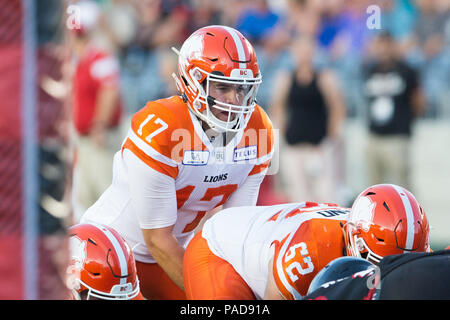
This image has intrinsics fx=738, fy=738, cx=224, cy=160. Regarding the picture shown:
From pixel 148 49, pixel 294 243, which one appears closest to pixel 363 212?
pixel 294 243

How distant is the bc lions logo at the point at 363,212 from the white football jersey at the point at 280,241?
0.07m

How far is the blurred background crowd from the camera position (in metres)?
7.31

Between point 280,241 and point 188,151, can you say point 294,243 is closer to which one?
point 280,241

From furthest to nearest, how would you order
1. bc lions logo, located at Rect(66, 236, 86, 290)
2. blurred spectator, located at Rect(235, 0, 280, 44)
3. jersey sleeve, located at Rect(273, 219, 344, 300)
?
blurred spectator, located at Rect(235, 0, 280, 44)
bc lions logo, located at Rect(66, 236, 86, 290)
jersey sleeve, located at Rect(273, 219, 344, 300)

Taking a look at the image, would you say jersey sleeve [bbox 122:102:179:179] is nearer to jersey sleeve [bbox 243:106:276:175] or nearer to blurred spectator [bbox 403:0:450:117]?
jersey sleeve [bbox 243:106:276:175]

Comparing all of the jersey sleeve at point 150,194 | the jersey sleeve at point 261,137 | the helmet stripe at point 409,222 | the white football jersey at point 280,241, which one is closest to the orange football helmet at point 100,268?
the jersey sleeve at point 150,194

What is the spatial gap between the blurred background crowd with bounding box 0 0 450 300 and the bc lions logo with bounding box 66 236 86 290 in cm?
371

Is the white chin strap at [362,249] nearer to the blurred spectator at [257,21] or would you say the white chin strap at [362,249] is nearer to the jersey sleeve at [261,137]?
the jersey sleeve at [261,137]

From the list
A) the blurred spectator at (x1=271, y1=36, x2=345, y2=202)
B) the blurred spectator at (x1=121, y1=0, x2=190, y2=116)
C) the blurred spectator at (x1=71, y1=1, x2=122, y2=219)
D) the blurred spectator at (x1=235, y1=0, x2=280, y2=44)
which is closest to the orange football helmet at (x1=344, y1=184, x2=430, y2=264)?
the blurred spectator at (x1=271, y1=36, x2=345, y2=202)

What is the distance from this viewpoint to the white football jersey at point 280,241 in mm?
2777

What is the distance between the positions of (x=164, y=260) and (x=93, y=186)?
3820mm

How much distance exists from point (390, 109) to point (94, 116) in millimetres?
2986

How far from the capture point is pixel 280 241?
2904mm

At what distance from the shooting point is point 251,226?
Answer: 3172mm
